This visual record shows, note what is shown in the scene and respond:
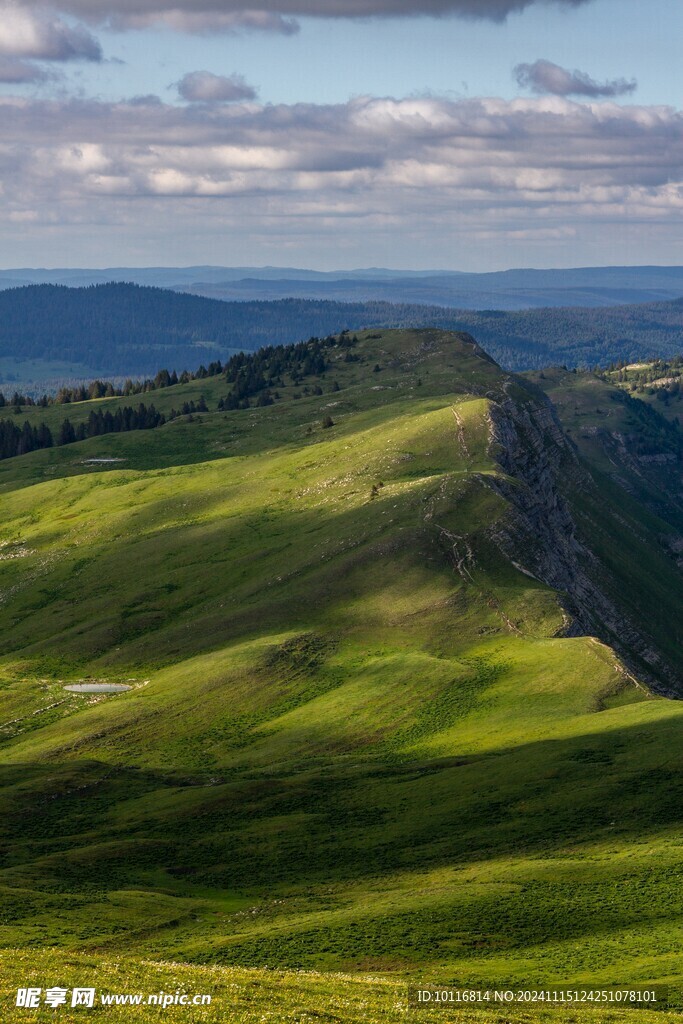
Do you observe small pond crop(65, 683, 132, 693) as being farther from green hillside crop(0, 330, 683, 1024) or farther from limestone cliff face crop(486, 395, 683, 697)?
limestone cliff face crop(486, 395, 683, 697)

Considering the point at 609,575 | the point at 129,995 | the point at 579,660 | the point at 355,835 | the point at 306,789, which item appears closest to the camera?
the point at 129,995

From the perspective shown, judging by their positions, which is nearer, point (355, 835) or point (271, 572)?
point (355, 835)

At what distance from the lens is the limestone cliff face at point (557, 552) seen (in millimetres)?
143625

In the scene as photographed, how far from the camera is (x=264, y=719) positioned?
112 metres

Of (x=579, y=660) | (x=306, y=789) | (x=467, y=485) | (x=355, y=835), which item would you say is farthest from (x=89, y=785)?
(x=467, y=485)

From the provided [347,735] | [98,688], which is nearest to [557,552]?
[347,735]

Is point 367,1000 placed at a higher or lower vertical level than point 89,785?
higher

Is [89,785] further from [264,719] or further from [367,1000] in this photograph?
[367,1000]

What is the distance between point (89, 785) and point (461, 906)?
40.0 meters

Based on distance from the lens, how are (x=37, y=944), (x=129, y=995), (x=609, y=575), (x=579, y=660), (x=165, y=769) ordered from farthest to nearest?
(x=609, y=575) → (x=579, y=660) → (x=165, y=769) → (x=37, y=944) → (x=129, y=995)

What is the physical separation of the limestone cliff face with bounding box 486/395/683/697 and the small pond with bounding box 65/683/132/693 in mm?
49261

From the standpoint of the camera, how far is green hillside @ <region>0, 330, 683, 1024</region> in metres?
60.1

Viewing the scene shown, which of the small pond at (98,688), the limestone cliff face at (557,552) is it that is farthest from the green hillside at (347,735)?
the small pond at (98,688)

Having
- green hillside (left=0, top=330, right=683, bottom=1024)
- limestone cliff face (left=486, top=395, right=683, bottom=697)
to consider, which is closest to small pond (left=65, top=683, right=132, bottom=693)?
green hillside (left=0, top=330, right=683, bottom=1024)
